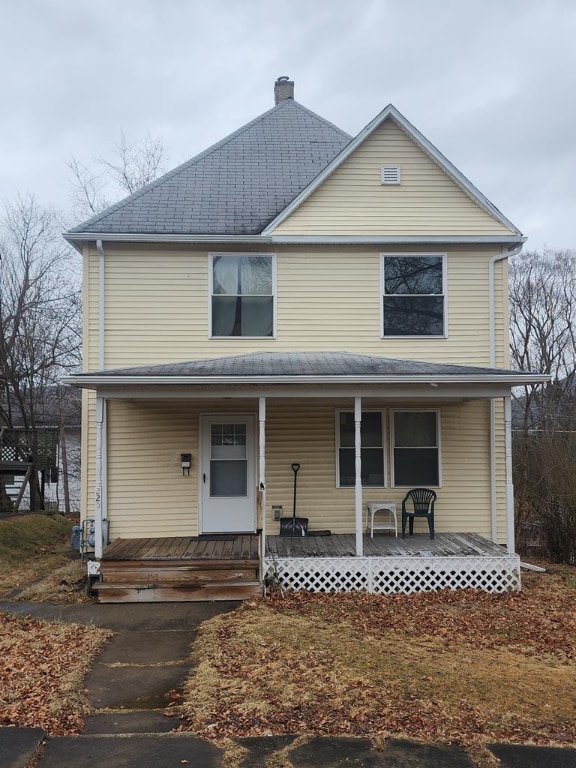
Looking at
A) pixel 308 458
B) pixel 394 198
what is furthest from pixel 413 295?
pixel 308 458

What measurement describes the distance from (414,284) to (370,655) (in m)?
6.87

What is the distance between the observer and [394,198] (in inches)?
426

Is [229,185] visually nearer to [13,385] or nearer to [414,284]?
[414,284]

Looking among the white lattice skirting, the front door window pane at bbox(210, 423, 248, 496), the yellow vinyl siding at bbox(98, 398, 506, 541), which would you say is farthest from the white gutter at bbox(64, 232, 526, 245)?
the white lattice skirting

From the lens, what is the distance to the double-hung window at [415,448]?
10734mm

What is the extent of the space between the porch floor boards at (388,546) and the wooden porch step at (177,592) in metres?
0.74

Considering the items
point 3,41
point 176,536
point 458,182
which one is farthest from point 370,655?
point 3,41

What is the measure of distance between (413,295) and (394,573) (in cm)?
493

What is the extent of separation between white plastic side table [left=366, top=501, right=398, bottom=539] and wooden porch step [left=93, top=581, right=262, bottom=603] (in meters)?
2.66

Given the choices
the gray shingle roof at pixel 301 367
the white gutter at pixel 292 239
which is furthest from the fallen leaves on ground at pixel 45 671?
the white gutter at pixel 292 239

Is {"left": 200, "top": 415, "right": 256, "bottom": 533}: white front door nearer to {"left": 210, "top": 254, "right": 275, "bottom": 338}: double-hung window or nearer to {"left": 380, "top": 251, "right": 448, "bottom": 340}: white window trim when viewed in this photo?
{"left": 210, "top": 254, "right": 275, "bottom": 338}: double-hung window

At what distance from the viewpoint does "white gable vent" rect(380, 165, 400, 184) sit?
1083 cm

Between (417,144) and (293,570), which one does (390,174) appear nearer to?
(417,144)

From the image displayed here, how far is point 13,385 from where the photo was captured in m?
19.5
